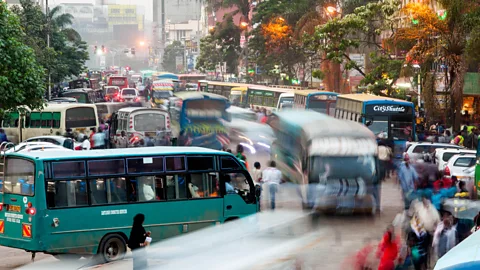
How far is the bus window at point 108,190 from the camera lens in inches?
689

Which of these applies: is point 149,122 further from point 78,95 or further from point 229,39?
point 229,39

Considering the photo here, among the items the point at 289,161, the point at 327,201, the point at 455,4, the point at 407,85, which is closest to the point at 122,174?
the point at 327,201

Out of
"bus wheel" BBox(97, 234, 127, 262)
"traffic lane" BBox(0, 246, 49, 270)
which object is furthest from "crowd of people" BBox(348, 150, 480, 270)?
"traffic lane" BBox(0, 246, 49, 270)

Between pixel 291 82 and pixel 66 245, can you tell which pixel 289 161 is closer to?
pixel 66 245

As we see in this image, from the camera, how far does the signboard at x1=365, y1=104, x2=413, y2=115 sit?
35875 mm

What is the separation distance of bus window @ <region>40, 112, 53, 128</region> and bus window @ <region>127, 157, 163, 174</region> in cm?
2405

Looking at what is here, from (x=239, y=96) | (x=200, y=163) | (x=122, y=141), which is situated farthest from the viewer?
(x=239, y=96)

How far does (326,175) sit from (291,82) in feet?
179

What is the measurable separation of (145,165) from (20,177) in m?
2.47

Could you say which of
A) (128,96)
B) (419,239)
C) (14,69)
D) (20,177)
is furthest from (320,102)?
(419,239)

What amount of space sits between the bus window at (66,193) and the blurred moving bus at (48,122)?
24.0m

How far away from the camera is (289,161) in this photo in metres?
28.1

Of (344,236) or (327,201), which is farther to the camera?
(327,201)

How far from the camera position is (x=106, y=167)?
1761 cm
